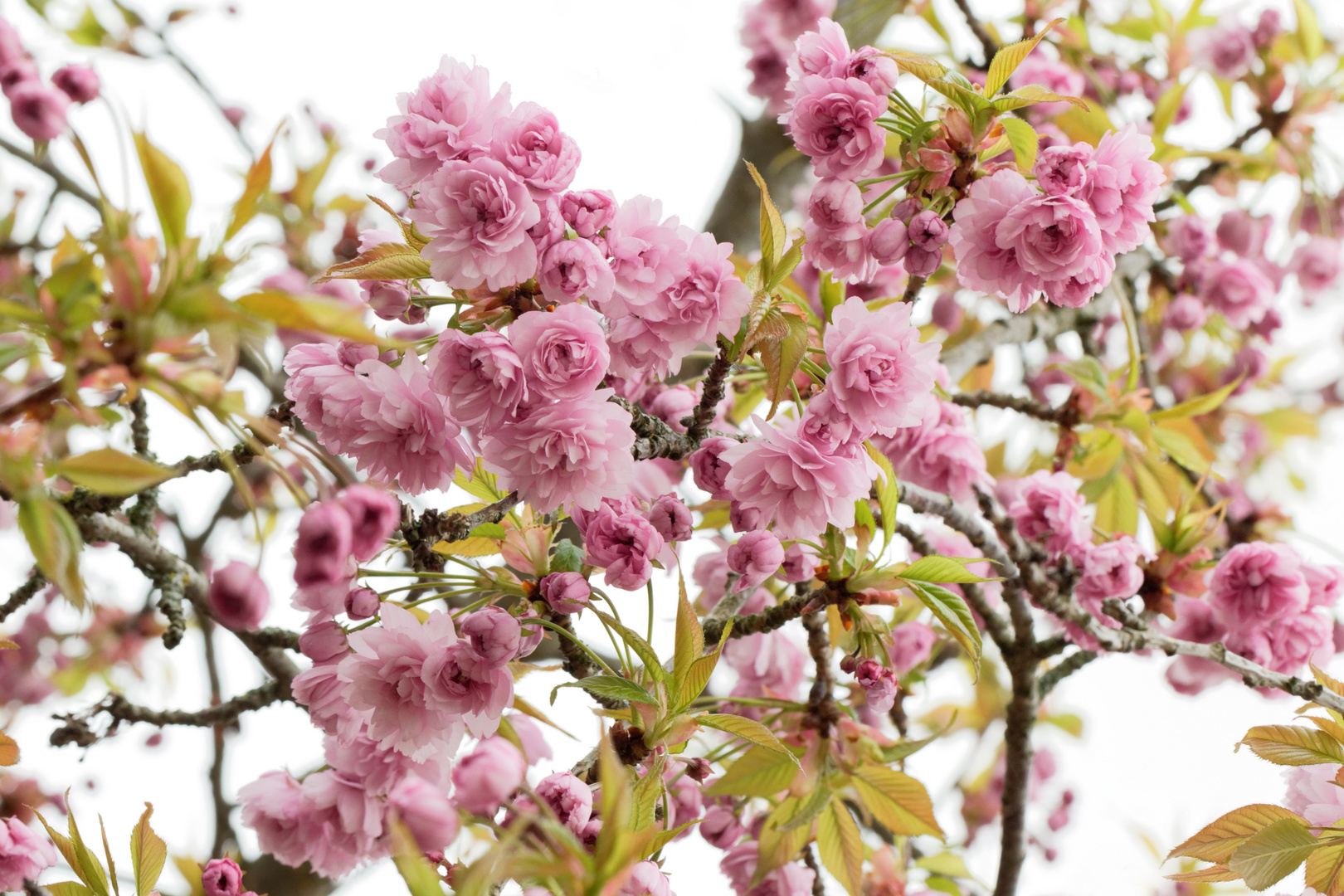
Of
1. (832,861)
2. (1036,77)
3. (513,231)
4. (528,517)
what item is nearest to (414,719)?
(528,517)

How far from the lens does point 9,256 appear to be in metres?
1.78

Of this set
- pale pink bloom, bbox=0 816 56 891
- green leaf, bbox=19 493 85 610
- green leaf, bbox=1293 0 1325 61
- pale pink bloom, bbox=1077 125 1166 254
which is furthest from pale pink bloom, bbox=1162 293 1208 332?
pale pink bloom, bbox=0 816 56 891

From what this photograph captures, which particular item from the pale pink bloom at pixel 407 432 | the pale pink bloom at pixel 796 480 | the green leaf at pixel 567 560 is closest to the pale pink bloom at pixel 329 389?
the pale pink bloom at pixel 407 432

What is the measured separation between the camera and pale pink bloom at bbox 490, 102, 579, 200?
0.83 meters

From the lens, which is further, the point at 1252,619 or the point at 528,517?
the point at 1252,619

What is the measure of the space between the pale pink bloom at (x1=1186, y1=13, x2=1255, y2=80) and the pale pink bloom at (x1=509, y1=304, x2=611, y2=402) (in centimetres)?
180

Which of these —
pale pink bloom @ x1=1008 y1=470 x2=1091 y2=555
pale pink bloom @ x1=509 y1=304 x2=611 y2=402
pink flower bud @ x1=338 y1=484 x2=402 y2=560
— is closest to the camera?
pink flower bud @ x1=338 y1=484 x2=402 y2=560

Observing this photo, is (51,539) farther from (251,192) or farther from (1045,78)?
(1045,78)

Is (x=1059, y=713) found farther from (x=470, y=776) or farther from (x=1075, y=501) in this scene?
(x=470, y=776)

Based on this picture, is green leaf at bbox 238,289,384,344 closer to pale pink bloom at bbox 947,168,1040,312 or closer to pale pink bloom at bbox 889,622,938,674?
pale pink bloom at bbox 947,168,1040,312

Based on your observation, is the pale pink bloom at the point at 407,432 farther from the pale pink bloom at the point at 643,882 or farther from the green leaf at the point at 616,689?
the pale pink bloom at the point at 643,882

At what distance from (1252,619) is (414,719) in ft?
3.58

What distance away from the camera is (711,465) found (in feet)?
3.13

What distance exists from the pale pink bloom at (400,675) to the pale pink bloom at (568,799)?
110mm
